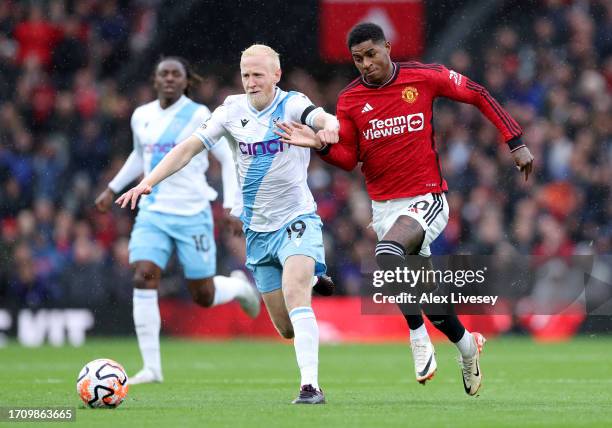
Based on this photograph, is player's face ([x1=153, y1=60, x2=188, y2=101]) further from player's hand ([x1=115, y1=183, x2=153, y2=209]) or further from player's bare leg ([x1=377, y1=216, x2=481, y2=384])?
player's hand ([x1=115, y1=183, x2=153, y2=209])

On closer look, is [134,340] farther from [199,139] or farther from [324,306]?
[199,139]

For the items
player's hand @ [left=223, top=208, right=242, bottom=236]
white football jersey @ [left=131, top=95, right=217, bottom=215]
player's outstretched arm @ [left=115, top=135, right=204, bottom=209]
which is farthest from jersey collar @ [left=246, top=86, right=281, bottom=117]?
white football jersey @ [left=131, top=95, right=217, bottom=215]

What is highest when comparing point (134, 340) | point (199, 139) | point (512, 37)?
point (512, 37)

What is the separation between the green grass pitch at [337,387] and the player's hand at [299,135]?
1716mm

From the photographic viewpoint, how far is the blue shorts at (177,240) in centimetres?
1149

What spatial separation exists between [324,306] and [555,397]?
9.48m

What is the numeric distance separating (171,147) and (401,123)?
2.87 meters

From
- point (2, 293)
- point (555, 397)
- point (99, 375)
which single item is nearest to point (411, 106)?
point (555, 397)

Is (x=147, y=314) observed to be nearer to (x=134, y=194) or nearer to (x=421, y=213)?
(x=421, y=213)

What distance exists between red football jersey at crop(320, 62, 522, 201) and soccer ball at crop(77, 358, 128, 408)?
2287 mm

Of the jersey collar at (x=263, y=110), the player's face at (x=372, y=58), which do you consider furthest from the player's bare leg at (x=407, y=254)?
the jersey collar at (x=263, y=110)

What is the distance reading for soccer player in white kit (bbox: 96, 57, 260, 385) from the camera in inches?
448

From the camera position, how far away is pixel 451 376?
1219 cm

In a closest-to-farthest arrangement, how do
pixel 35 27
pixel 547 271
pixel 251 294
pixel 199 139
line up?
pixel 199 139, pixel 251 294, pixel 547 271, pixel 35 27
